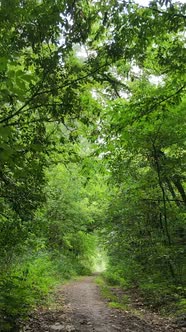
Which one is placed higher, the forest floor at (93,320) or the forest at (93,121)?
the forest at (93,121)

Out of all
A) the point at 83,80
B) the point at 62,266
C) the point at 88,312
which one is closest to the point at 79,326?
the point at 88,312

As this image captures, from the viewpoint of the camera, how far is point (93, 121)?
8219 mm

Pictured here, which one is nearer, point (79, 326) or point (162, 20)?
point (162, 20)

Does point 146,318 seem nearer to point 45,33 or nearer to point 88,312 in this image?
point 88,312

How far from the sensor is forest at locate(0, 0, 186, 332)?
5.01 metres

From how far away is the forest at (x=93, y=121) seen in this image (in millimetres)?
5012

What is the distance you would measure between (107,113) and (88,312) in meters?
5.35

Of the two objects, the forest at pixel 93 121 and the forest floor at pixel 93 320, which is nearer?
the forest at pixel 93 121

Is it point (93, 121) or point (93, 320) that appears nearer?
point (93, 320)

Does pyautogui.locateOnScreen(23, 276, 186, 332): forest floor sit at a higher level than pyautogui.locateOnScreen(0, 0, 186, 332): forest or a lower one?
lower

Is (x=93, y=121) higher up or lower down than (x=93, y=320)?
higher up

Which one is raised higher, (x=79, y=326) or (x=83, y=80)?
(x=83, y=80)

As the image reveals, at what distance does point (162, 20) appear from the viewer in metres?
5.04

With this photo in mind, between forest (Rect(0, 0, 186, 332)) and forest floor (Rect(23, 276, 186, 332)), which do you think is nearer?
forest (Rect(0, 0, 186, 332))
